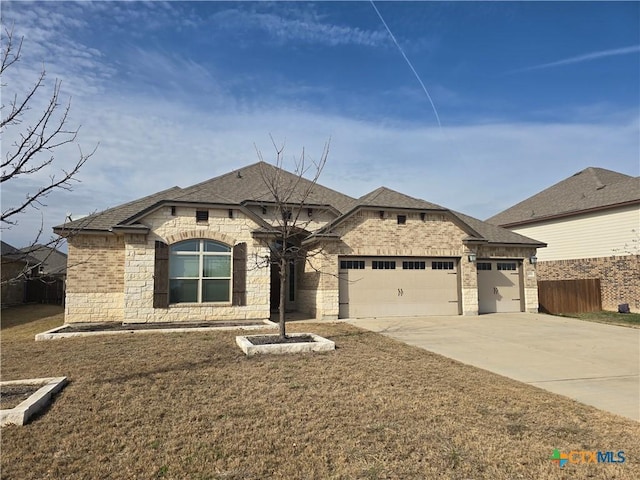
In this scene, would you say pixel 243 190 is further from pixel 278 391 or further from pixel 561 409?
pixel 561 409

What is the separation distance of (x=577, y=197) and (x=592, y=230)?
9.76ft

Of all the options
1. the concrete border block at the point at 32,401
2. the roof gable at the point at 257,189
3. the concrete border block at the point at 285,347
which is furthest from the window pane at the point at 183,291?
the concrete border block at the point at 32,401

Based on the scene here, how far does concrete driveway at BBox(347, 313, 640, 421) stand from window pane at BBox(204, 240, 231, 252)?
5007 mm

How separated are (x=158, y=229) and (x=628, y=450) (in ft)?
41.9

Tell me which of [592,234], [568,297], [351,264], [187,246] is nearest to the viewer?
→ [187,246]

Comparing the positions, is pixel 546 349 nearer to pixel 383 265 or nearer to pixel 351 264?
pixel 383 265

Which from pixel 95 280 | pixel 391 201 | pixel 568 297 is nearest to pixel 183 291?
pixel 95 280

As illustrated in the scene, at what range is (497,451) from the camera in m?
4.18

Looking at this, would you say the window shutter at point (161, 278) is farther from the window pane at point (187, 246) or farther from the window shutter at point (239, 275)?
the window shutter at point (239, 275)

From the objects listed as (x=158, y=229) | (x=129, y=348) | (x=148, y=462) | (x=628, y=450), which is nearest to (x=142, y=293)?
(x=158, y=229)

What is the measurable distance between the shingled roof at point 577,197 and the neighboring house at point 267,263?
5.85 metres

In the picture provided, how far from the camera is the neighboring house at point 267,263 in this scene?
13.6m

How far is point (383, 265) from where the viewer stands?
51.8 feet

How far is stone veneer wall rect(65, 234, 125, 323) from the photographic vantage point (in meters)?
14.1
